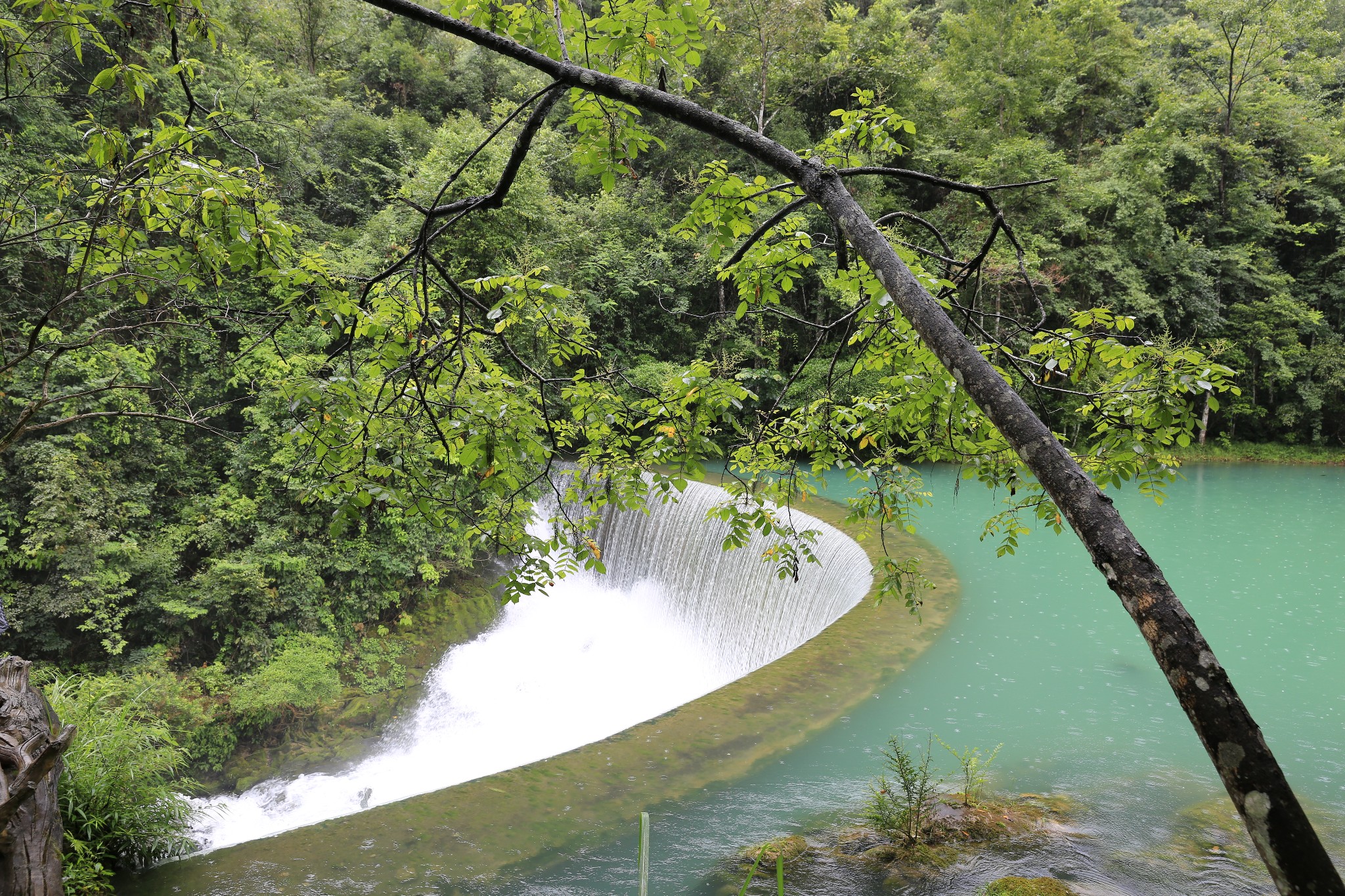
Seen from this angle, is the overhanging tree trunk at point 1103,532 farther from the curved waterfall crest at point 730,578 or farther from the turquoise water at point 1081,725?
the curved waterfall crest at point 730,578

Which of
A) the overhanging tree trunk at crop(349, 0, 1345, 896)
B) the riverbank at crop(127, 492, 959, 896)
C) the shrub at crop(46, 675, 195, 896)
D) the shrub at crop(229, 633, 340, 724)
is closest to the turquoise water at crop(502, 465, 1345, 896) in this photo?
the riverbank at crop(127, 492, 959, 896)

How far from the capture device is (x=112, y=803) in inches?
121

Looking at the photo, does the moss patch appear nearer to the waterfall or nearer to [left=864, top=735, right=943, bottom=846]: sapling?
[left=864, top=735, right=943, bottom=846]: sapling

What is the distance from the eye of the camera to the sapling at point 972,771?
9.86ft

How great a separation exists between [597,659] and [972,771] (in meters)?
5.36

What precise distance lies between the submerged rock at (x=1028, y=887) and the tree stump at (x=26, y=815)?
2.83 metres

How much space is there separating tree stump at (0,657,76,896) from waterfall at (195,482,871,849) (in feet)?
9.87

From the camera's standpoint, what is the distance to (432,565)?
816 cm

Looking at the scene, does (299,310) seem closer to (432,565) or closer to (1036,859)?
(1036,859)

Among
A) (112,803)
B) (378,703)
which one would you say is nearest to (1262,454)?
(378,703)

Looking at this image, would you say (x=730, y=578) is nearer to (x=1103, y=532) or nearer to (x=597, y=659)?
(x=597, y=659)

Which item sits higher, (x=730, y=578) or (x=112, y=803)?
(x=730, y=578)

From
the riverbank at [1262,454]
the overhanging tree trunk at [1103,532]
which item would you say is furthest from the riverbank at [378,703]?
the riverbank at [1262,454]

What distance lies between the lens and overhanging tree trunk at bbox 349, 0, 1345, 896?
23.1 inches
